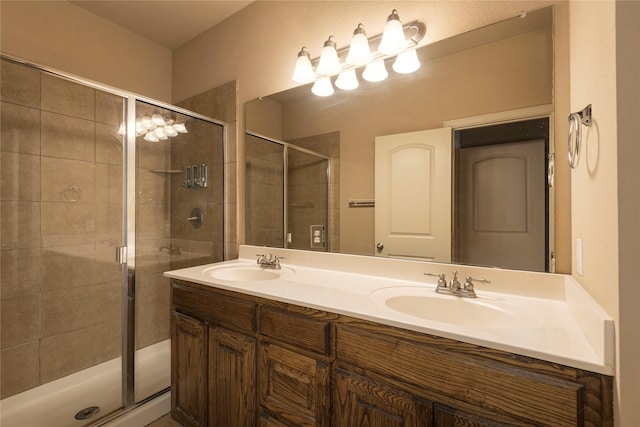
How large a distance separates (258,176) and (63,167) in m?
1.22

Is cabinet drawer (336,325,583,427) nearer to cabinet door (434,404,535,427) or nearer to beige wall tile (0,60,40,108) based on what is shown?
cabinet door (434,404,535,427)

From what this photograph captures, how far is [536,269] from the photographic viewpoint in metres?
1.14

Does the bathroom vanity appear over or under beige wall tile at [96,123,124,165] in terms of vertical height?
under

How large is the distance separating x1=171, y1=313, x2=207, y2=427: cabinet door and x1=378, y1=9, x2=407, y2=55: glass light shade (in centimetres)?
162

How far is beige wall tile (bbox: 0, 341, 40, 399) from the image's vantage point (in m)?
1.70

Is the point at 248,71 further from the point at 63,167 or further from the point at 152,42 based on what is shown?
the point at 63,167

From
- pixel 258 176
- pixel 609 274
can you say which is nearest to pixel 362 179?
pixel 258 176

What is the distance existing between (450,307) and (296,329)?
0.60m

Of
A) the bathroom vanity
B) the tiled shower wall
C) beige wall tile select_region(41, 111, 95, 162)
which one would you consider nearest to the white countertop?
the bathroom vanity

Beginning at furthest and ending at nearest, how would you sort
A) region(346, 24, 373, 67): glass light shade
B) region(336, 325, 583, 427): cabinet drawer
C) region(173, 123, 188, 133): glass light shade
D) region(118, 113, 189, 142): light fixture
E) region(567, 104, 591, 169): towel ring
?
region(173, 123, 188, 133): glass light shade
region(118, 113, 189, 142): light fixture
region(346, 24, 373, 67): glass light shade
region(567, 104, 591, 169): towel ring
region(336, 325, 583, 427): cabinet drawer

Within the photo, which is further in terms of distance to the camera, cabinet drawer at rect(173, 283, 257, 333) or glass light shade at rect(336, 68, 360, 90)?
glass light shade at rect(336, 68, 360, 90)

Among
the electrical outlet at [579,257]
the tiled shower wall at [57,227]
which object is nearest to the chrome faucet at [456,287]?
the electrical outlet at [579,257]

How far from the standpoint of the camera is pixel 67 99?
1.83 metres

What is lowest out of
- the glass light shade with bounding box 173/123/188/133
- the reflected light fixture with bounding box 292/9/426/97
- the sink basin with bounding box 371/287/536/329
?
the sink basin with bounding box 371/287/536/329
